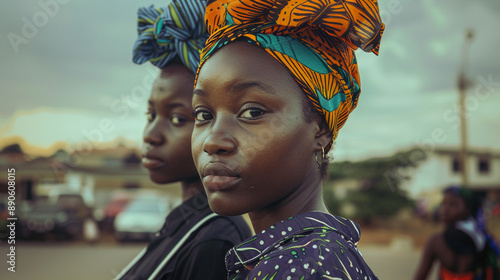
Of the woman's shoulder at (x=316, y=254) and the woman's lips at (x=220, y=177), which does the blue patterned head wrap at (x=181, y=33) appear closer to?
the woman's lips at (x=220, y=177)

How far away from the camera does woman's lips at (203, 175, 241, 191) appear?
4.67 feet

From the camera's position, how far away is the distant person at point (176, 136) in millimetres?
2059

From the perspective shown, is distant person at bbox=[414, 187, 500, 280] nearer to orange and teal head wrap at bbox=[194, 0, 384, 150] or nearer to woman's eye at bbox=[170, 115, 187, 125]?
woman's eye at bbox=[170, 115, 187, 125]

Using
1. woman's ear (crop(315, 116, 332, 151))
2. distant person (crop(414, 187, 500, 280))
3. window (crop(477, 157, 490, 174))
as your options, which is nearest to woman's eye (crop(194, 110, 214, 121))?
woman's ear (crop(315, 116, 332, 151))

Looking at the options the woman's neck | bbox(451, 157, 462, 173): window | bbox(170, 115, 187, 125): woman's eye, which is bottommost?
bbox(451, 157, 462, 173): window

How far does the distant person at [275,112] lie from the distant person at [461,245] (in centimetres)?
398

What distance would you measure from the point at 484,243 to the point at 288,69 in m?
4.42

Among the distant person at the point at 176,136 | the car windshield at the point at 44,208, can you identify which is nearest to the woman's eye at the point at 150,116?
the distant person at the point at 176,136

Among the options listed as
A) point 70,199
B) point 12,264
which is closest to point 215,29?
point 12,264

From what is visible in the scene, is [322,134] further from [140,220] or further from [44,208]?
[140,220]

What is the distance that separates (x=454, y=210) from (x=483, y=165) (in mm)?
33156

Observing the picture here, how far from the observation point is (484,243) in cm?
498

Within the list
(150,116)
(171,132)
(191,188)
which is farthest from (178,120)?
(191,188)

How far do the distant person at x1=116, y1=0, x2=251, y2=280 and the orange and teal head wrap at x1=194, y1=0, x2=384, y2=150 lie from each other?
0.65 meters
